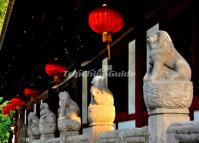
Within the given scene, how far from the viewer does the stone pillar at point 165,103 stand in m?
4.28

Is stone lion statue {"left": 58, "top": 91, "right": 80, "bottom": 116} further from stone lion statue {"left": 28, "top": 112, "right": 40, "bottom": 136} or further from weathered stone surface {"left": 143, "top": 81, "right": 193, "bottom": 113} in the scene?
weathered stone surface {"left": 143, "top": 81, "right": 193, "bottom": 113}

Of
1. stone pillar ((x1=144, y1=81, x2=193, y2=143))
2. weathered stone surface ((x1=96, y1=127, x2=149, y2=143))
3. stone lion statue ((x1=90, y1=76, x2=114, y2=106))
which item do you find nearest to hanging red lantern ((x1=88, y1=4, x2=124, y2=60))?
stone lion statue ((x1=90, y1=76, x2=114, y2=106))

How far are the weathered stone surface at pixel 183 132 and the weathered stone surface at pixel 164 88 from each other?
0.33 feet

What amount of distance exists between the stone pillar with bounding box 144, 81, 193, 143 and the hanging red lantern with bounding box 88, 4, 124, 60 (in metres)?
2.77

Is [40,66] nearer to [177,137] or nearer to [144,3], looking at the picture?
[144,3]

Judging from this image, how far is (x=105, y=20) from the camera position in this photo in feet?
22.9

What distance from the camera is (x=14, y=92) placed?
780 inches

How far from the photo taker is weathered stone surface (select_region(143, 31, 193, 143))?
4289 millimetres

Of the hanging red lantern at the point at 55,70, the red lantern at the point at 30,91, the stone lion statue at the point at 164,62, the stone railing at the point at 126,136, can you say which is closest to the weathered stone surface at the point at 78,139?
the stone railing at the point at 126,136

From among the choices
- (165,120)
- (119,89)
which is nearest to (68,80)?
(119,89)

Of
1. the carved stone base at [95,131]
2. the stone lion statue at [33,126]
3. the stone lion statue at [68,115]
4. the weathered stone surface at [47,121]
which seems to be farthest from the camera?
the stone lion statue at [33,126]

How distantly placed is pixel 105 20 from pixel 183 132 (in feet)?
11.2

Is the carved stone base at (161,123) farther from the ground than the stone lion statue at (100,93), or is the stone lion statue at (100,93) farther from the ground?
the stone lion statue at (100,93)

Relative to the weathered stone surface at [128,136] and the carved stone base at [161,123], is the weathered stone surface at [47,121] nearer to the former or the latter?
the weathered stone surface at [128,136]
